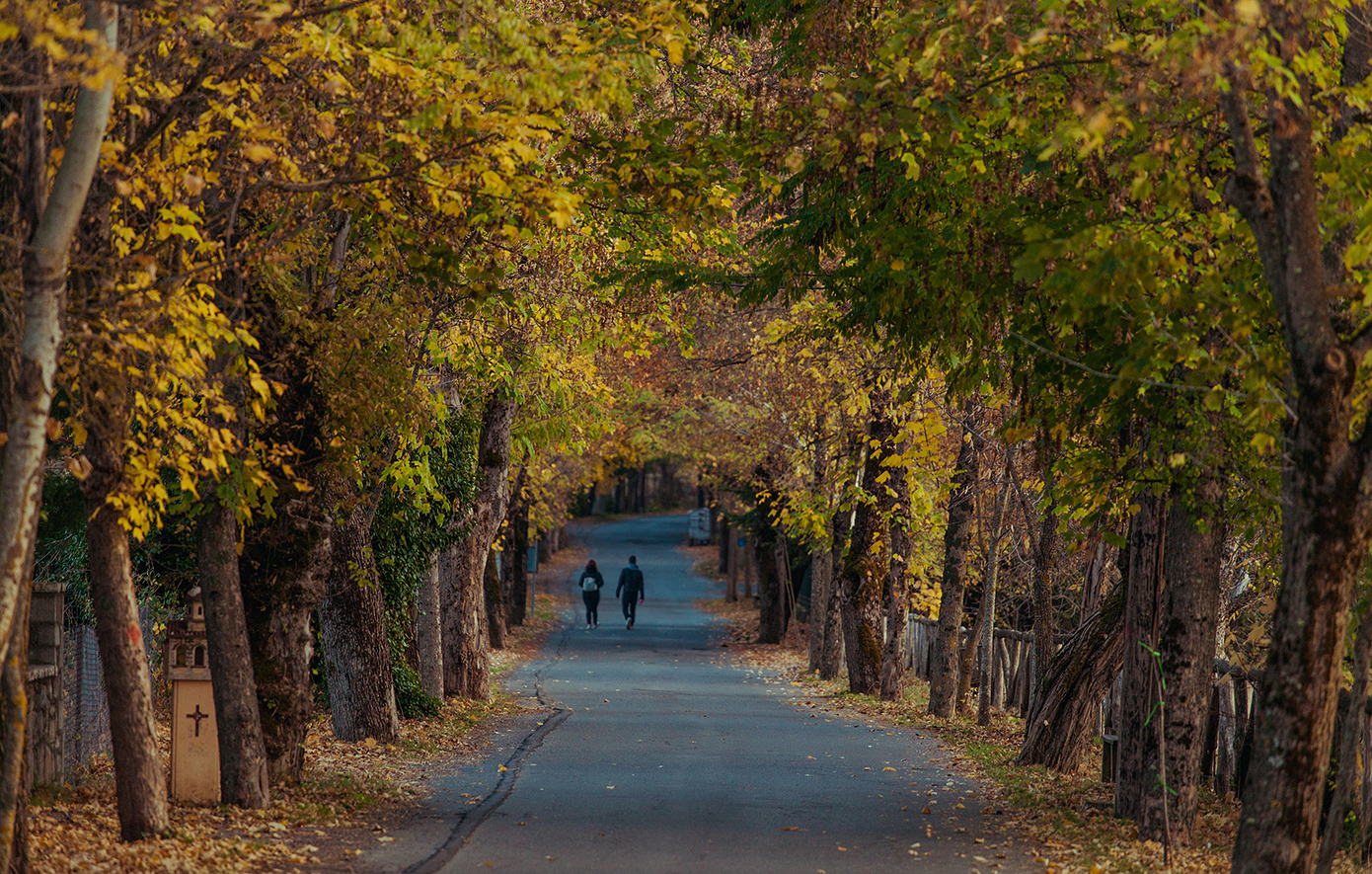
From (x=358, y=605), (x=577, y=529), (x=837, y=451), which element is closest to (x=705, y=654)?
(x=837, y=451)

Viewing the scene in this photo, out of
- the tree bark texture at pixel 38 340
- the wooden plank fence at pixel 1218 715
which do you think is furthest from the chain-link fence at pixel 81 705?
the wooden plank fence at pixel 1218 715

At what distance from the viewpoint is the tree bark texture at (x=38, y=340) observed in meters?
6.12

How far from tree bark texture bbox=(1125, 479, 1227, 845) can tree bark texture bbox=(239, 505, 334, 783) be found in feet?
20.8

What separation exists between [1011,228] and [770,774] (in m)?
6.60

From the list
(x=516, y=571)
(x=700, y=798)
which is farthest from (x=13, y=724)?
(x=516, y=571)

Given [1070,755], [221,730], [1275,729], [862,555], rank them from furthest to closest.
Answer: [862,555]
[1070,755]
[221,730]
[1275,729]

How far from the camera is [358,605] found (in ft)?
48.9

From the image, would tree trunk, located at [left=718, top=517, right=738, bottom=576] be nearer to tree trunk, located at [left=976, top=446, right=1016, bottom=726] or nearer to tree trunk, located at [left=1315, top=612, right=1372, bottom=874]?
tree trunk, located at [left=976, top=446, right=1016, bottom=726]

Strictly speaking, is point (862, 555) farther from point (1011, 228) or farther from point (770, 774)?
point (1011, 228)

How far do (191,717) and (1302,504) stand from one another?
7.63 meters

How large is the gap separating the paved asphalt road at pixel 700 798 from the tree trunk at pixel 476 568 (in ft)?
4.56

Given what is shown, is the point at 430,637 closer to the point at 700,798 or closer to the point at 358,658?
the point at 358,658

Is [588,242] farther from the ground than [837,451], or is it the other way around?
[588,242]

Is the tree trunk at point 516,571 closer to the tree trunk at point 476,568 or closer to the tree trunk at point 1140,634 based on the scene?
the tree trunk at point 476,568
